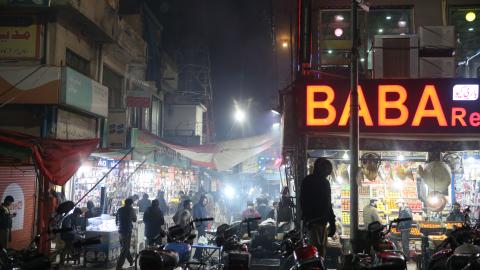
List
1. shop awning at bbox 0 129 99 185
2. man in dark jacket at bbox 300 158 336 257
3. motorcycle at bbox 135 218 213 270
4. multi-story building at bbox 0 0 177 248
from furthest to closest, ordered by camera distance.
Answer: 1. multi-story building at bbox 0 0 177 248
2. shop awning at bbox 0 129 99 185
3. man in dark jacket at bbox 300 158 336 257
4. motorcycle at bbox 135 218 213 270

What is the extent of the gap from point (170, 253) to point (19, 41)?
1308 centimetres

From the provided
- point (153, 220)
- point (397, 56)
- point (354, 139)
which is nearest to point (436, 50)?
point (397, 56)

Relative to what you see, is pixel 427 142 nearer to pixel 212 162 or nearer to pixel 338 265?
pixel 338 265

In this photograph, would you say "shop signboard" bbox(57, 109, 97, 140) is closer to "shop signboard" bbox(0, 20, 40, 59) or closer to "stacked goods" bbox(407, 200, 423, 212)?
"shop signboard" bbox(0, 20, 40, 59)

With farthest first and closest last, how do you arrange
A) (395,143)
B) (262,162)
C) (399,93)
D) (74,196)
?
(262,162)
(74,196)
(395,143)
(399,93)

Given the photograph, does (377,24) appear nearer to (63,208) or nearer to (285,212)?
(285,212)

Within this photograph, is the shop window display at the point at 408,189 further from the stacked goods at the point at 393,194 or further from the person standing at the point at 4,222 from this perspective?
the person standing at the point at 4,222

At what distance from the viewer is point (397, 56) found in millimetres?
12102

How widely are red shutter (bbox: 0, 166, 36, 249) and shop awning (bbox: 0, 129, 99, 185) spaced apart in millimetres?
5382

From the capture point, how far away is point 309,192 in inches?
323

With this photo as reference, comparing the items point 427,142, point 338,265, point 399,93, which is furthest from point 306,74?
point 338,265

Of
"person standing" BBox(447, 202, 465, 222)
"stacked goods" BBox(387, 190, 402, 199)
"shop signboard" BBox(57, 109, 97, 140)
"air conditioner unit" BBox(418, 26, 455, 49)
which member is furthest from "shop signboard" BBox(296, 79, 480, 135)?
"shop signboard" BBox(57, 109, 97, 140)

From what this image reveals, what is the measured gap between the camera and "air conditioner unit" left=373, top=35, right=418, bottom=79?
473 inches

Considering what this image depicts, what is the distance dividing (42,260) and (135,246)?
36.2 ft
